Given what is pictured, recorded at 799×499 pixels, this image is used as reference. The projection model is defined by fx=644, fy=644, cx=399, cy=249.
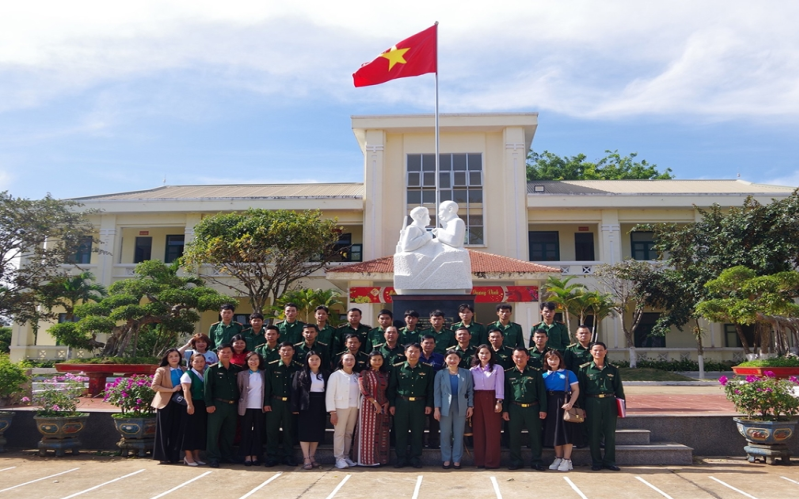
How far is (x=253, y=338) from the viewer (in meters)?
6.92

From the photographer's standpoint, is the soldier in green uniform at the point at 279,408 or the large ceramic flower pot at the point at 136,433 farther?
the large ceramic flower pot at the point at 136,433

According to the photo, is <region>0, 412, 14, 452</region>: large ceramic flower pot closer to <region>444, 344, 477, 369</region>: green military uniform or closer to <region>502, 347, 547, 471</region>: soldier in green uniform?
<region>444, 344, 477, 369</region>: green military uniform

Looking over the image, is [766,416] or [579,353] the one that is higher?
[579,353]

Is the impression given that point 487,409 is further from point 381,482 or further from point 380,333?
point 380,333

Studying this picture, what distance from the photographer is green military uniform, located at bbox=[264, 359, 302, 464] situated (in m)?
6.01

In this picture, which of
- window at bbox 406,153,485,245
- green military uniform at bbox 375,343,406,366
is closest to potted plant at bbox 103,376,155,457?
green military uniform at bbox 375,343,406,366

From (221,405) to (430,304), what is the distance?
3.15 metres

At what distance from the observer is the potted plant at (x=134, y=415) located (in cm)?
639

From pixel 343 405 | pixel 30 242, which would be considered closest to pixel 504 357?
pixel 343 405

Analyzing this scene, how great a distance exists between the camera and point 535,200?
68.3 feet

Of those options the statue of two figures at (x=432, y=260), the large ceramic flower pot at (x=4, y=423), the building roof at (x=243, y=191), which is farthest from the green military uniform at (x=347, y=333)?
the building roof at (x=243, y=191)

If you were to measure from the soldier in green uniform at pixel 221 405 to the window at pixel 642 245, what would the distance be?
18.3 metres

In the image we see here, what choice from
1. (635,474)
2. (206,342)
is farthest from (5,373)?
(635,474)

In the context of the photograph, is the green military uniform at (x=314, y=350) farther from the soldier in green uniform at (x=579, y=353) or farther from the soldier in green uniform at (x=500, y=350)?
the soldier in green uniform at (x=579, y=353)
